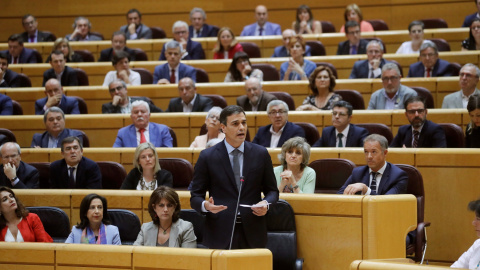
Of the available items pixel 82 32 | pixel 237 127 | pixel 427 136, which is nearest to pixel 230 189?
pixel 237 127

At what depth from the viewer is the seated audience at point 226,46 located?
20.2 ft

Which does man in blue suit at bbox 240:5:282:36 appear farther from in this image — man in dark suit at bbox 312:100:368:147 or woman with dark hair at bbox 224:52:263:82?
man in dark suit at bbox 312:100:368:147

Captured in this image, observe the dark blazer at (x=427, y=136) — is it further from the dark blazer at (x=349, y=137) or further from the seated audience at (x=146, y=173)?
the seated audience at (x=146, y=173)

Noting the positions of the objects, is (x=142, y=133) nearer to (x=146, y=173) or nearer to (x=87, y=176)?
(x=87, y=176)

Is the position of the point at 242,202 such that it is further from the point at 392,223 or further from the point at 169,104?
the point at 169,104

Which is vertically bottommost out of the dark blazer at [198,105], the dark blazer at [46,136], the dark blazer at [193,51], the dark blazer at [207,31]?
the dark blazer at [46,136]

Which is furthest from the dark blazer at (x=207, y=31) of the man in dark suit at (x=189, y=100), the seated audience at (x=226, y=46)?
the man in dark suit at (x=189, y=100)

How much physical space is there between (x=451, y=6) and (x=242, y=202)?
202 inches

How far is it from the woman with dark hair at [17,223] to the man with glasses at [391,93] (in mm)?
2394

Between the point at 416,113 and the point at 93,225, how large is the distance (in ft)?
6.09

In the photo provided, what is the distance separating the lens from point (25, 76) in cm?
610

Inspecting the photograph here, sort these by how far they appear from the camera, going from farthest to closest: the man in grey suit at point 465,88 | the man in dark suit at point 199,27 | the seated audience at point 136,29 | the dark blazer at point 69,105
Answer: the seated audience at point 136,29, the man in dark suit at point 199,27, the dark blazer at point 69,105, the man in grey suit at point 465,88

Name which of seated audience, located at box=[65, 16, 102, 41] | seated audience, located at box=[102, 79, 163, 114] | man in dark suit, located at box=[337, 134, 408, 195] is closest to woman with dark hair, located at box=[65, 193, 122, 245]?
man in dark suit, located at box=[337, 134, 408, 195]

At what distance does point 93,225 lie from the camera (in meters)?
3.22
